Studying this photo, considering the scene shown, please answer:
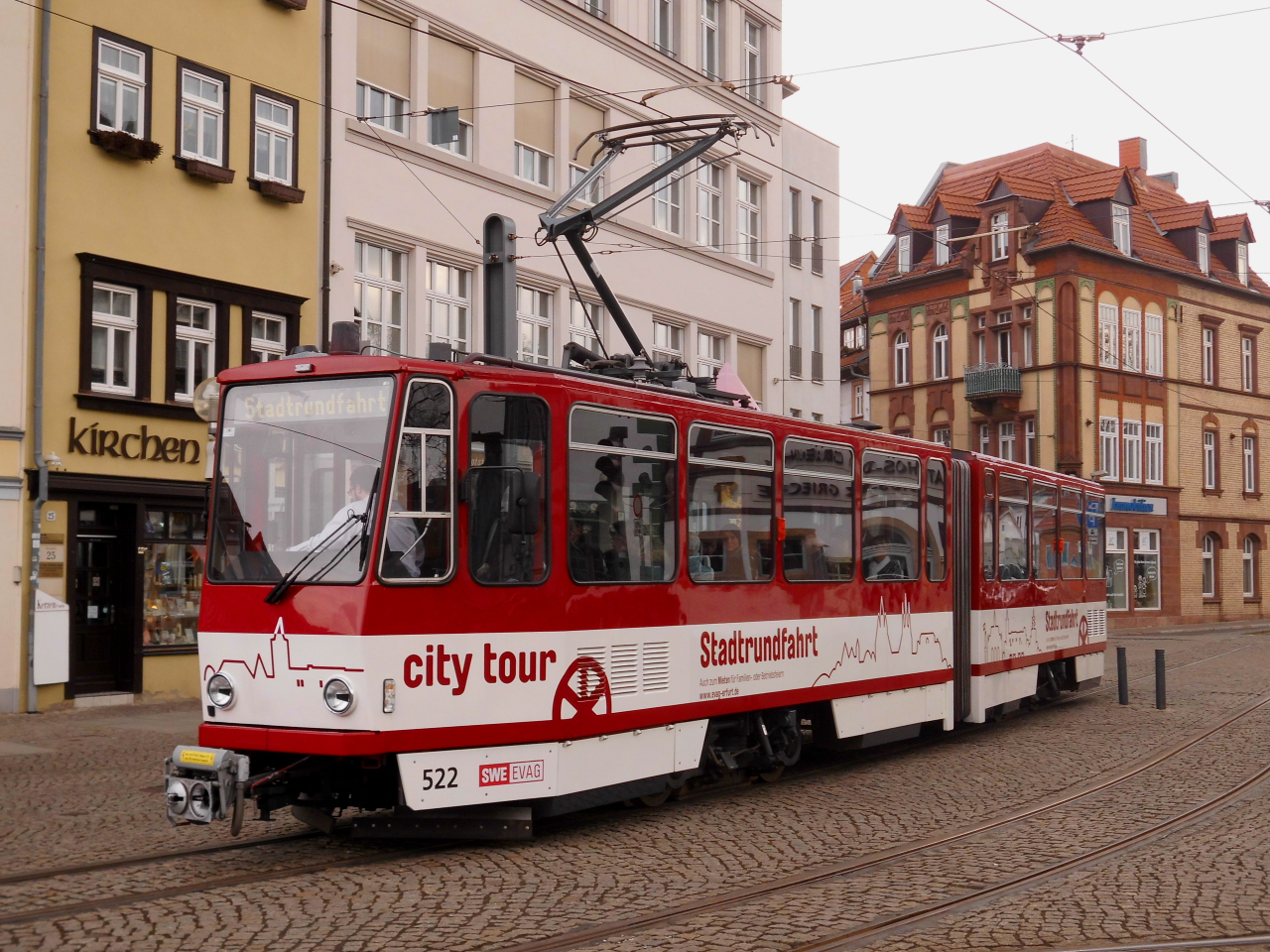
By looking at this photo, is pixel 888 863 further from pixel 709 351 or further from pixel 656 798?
pixel 709 351

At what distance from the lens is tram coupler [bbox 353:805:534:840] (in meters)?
8.92

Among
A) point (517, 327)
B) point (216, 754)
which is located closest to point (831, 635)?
point (216, 754)

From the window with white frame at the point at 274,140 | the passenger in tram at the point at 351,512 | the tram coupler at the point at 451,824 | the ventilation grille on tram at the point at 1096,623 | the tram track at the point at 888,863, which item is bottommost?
the tram track at the point at 888,863

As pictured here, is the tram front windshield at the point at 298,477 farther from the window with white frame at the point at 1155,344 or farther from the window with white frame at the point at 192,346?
the window with white frame at the point at 1155,344

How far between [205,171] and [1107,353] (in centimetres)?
3257

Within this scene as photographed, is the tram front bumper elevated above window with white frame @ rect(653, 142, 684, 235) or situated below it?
below

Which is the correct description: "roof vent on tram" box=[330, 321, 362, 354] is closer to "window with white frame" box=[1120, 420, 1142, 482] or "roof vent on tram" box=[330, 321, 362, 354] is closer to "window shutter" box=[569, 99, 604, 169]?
"window shutter" box=[569, 99, 604, 169]

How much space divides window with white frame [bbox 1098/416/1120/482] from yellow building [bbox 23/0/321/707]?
3048 centimetres

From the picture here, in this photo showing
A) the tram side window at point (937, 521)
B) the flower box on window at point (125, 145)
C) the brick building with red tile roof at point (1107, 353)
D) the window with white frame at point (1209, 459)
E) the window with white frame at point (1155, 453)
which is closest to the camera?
the tram side window at point (937, 521)

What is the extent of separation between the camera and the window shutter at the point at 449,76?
23.6 metres

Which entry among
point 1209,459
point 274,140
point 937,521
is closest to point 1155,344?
point 1209,459

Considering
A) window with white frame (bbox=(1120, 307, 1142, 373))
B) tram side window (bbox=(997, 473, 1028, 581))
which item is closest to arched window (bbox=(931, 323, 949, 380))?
window with white frame (bbox=(1120, 307, 1142, 373))

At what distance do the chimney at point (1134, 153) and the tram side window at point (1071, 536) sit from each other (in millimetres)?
39784

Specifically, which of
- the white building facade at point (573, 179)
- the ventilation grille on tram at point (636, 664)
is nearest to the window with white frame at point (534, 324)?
the white building facade at point (573, 179)
